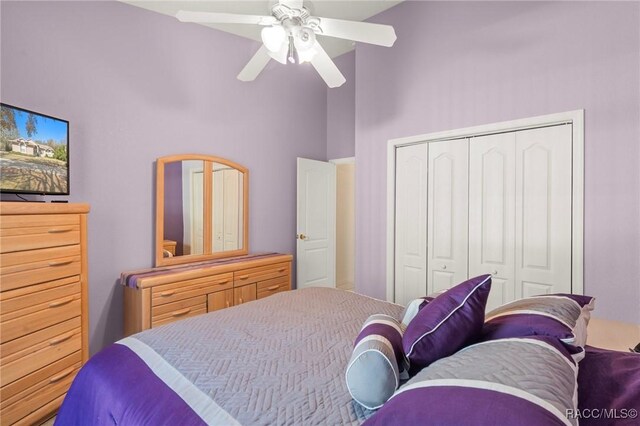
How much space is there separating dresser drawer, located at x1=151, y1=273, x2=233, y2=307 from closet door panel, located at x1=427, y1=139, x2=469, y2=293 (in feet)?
6.20

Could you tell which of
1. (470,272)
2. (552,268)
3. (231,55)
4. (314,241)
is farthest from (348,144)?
(552,268)

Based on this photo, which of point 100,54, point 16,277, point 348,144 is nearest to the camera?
point 16,277

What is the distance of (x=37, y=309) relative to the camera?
1909mm

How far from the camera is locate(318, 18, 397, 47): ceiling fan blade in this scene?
1.82 m

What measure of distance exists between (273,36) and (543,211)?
2202mm

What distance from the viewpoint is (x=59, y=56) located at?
253 centimetres

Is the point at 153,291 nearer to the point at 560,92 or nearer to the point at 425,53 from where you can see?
the point at 425,53

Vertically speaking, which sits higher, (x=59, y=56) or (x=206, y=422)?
(x=59, y=56)

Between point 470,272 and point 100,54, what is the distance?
3.57 meters

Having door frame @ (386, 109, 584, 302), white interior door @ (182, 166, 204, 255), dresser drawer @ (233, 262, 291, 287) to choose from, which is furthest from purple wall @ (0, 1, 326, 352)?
door frame @ (386, 109, 584, 302)

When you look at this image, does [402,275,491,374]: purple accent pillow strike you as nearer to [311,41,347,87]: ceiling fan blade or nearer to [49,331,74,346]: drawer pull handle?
[311,41,347,87]: ceiling fan blade

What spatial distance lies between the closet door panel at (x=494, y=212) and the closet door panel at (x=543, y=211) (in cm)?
6

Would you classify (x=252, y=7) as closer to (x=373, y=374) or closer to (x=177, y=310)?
(x=177, y=310)

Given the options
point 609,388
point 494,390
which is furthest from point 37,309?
point 609,388
